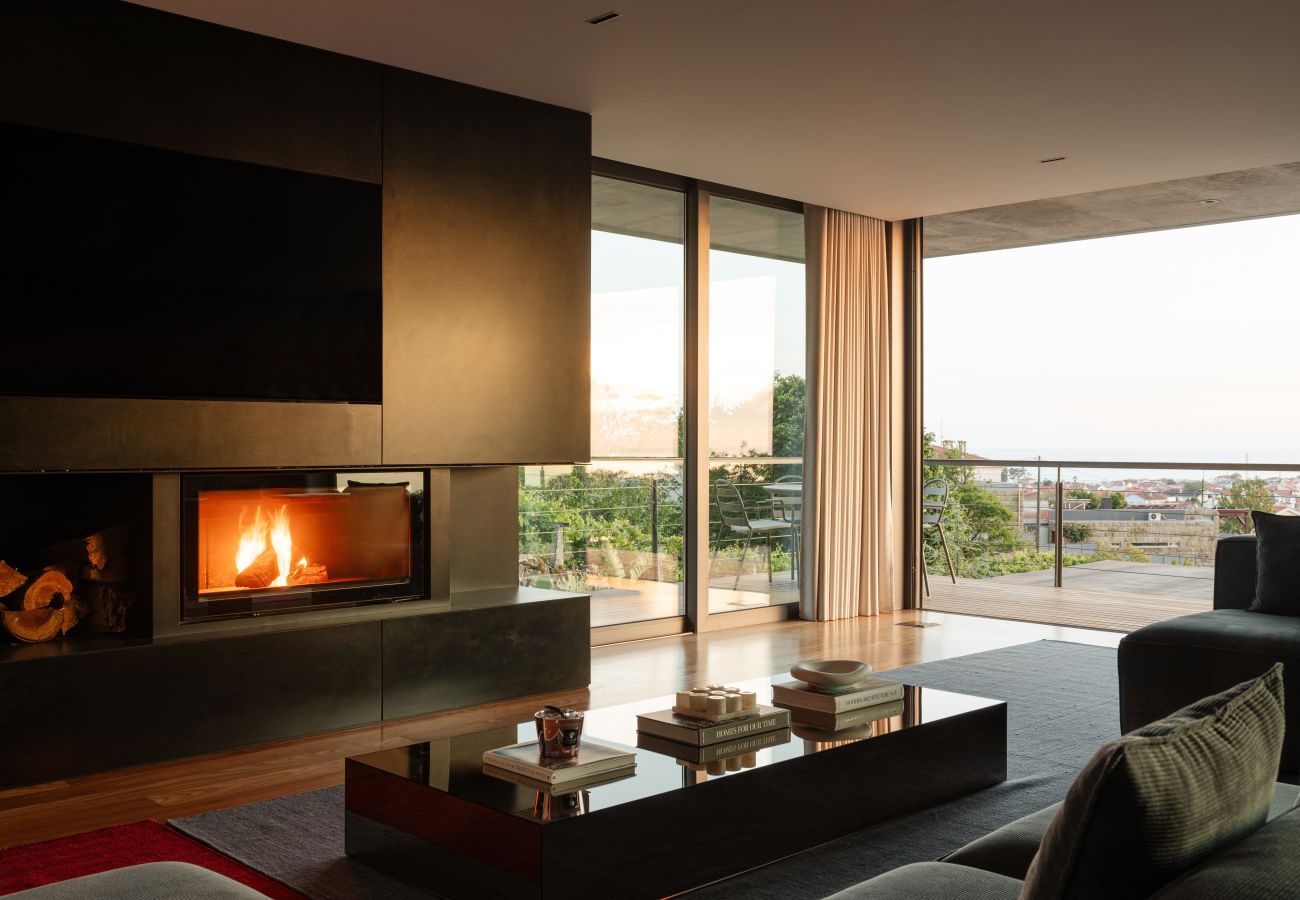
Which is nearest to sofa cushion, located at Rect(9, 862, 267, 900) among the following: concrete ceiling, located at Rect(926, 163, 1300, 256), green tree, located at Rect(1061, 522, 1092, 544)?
concrete ceiling, located at Rect(926, 163, 1300, 256)

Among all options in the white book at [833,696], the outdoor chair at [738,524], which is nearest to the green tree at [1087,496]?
the outdoor chair at [738,524]

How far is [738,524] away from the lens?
680 centimetres

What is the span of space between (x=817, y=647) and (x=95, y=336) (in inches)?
148

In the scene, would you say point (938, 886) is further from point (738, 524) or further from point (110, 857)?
point (738, 524)

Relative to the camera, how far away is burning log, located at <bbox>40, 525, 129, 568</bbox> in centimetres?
401

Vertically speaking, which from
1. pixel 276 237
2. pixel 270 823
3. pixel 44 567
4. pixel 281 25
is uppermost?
pixel 281 25

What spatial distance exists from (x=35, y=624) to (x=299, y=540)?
95 centimetres

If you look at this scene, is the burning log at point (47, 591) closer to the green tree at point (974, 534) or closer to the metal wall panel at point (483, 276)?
the metal wall panel at point (483, 276)

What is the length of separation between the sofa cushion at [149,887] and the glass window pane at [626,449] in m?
3.64

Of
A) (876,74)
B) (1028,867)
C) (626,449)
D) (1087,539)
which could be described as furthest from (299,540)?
(1087,539)

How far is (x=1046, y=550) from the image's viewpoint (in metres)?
8.30

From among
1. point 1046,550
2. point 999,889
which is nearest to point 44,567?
point 999,889

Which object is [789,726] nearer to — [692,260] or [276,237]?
[276,237]

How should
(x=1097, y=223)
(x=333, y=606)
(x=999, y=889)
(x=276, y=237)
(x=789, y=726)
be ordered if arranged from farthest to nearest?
(x=1097, y=223) < (x=333, y=606) < (x=276, y=237) < (x=789, y=726) < (x=999, y=889)
